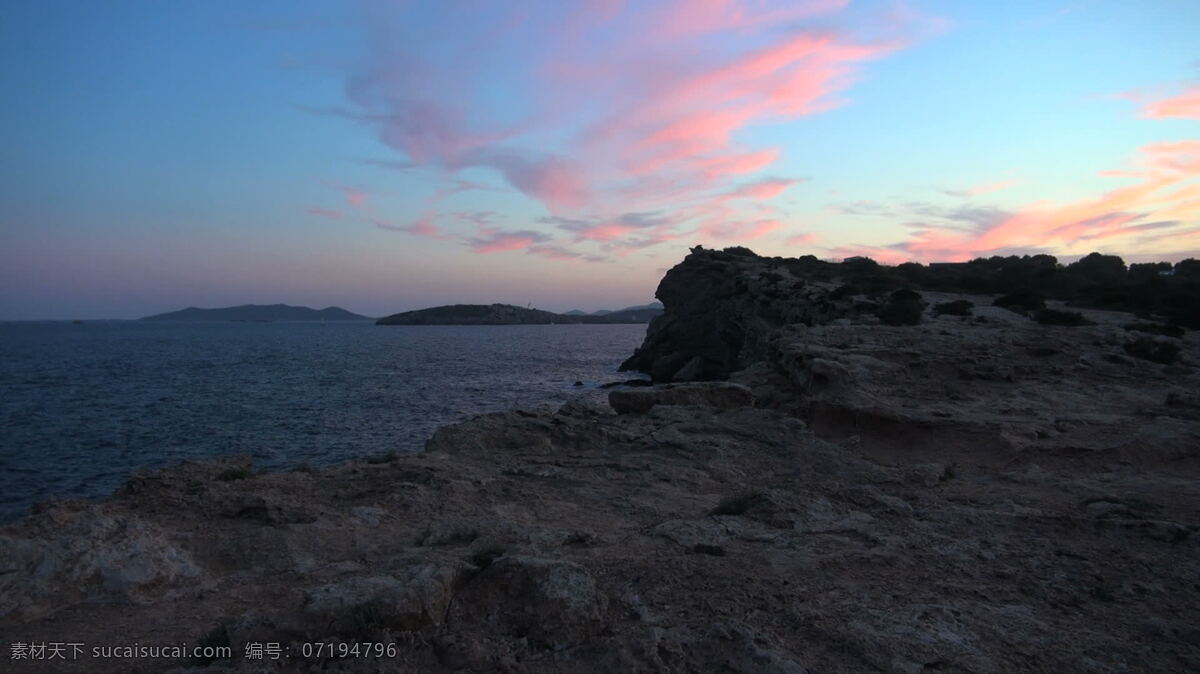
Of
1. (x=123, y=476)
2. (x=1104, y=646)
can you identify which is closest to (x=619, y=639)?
(x=1104, y=646)

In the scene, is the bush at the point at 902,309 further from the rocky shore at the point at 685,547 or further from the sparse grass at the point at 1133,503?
the sparse grass at the point at 1133,503

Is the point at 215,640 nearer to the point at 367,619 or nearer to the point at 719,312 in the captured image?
the point at 367,619

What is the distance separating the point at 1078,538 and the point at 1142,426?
25.6 feet

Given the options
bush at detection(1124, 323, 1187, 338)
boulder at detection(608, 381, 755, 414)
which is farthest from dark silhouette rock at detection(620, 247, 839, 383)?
boulder at detection(608, 381, 755, 414)

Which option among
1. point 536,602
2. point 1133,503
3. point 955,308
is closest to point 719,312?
point 955,308

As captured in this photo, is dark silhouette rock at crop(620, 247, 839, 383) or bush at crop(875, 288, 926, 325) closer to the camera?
bush at crop(875, 288, 926, 325)

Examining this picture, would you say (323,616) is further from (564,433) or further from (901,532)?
(564,433)

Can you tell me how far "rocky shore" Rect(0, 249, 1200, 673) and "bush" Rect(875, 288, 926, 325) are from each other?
10816 millimetres

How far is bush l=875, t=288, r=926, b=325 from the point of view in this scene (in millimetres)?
27539

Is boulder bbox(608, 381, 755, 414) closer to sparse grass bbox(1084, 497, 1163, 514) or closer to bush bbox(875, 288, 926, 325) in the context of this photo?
sparse grass bbox(1084, 497, 1163, 514)

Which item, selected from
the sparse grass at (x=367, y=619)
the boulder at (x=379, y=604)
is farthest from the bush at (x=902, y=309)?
the sparse grass at (x=367, y=619)

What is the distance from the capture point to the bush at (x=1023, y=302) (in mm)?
30297

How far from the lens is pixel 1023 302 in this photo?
102 feet

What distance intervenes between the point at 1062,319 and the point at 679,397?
18.4 metres
